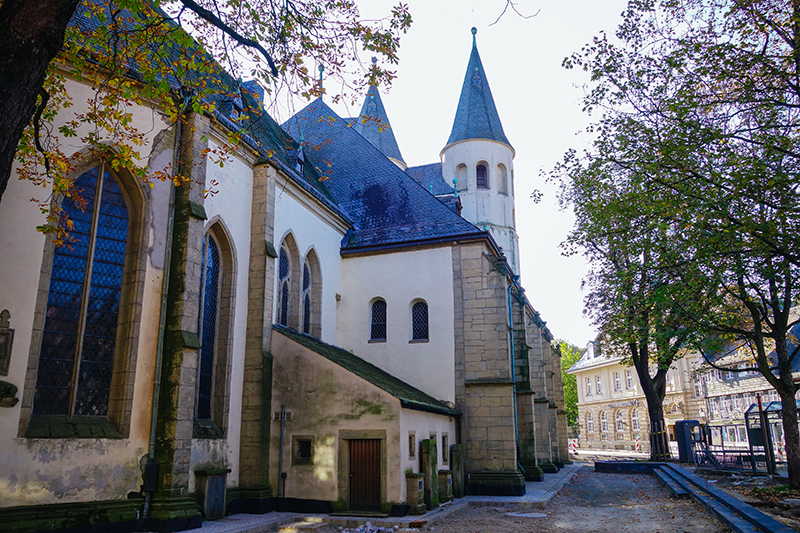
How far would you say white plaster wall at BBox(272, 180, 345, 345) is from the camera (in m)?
16.4

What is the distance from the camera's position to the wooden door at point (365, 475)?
43.6ft

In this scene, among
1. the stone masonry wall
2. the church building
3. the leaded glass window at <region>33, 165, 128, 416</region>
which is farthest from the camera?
the stone masonry wall

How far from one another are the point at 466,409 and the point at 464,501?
2954 mm

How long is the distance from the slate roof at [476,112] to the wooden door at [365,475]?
2518 centimetres

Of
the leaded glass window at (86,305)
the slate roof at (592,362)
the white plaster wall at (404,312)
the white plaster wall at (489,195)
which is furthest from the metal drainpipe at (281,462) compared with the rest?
the slate roof at (592,362)

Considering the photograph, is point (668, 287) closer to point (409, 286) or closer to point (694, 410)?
point (409, 286)

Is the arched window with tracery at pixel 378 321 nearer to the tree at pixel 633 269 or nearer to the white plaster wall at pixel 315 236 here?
the white plaster wall at pixel 315 236

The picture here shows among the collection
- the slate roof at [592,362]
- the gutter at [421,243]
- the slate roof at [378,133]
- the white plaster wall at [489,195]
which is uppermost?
the slate roof at [378,133]

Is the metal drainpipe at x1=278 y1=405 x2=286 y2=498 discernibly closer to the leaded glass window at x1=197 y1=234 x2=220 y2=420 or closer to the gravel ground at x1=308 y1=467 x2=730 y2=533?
the leaded glass window at x1=197 y1=234 x2=220 y2=420

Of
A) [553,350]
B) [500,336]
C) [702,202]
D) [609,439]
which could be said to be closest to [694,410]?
[609,439]

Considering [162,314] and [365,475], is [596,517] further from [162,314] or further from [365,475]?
[162,314]

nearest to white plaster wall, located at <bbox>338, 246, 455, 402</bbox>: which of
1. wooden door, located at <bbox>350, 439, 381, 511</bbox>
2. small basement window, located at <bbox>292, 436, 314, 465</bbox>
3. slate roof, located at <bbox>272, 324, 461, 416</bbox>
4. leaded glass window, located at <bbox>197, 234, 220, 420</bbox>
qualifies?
slate roof, located at <bbox>272, 324, 461, 416</bbox>

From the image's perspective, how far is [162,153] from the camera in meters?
12.2

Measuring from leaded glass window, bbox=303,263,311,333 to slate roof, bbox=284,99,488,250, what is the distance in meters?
2.46
